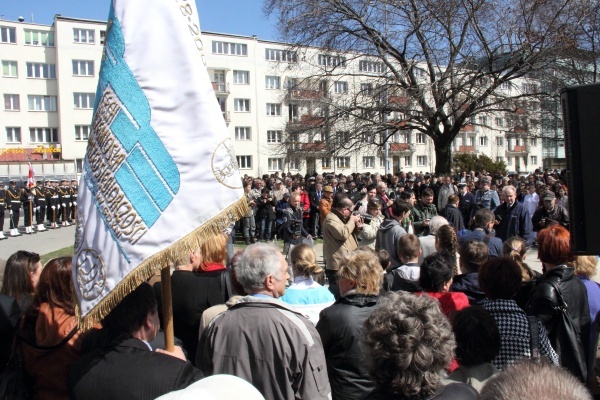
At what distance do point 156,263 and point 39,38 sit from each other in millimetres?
54763

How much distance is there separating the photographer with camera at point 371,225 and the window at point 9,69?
49874 mm

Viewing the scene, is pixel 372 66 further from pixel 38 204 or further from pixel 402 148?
pixel 402 148

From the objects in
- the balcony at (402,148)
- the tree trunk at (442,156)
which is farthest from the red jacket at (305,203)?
the balcony at (402,148)

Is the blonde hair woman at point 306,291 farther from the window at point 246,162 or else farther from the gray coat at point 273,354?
the window at point 246,162

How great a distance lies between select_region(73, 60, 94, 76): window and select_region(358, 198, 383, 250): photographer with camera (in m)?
48.4

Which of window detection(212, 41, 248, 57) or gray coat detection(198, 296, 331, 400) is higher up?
window detection(212, 41, 248, 57)

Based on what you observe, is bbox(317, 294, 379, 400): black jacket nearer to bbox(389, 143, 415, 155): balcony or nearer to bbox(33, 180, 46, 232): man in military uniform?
bbox(33, 180, 46, 232): man in military uniform

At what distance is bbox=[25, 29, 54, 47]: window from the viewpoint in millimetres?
49469

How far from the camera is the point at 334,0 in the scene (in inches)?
862

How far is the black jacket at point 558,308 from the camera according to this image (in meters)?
3.61

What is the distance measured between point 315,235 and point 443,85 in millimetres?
9186

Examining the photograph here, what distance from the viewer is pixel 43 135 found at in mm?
49656

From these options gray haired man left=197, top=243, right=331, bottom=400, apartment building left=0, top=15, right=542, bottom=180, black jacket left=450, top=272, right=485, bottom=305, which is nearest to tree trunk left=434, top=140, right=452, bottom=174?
apartment building left=0, top=15, right=542, bottom=180

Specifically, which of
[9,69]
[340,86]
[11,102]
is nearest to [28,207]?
[11,102]
